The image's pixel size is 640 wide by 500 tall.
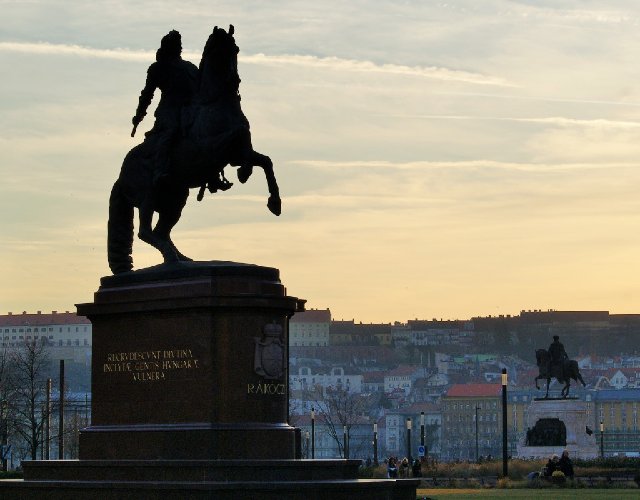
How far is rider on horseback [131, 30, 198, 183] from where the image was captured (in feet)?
90.5

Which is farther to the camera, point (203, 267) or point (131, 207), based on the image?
point (131, 207)

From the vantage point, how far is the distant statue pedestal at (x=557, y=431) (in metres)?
71.4

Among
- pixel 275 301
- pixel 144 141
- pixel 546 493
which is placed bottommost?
pixel 546 493

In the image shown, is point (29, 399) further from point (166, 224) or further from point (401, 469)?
point (166, 224)

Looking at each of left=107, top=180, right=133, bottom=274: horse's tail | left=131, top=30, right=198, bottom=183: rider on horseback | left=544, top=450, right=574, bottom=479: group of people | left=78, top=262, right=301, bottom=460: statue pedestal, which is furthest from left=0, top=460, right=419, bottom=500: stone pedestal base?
left=544, top=450, right=574, bottom=479: group of people

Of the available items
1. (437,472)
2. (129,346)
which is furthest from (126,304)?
(437,472)

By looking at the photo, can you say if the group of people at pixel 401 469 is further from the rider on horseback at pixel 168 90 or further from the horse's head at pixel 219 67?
the horse's head at pixel 219 67

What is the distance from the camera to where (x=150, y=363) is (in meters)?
26.1

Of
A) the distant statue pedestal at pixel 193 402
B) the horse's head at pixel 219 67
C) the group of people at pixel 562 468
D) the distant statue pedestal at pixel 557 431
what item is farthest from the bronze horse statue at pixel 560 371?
the distant statue pedestal at pixel 193 402

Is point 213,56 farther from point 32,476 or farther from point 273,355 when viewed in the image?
point 32,476

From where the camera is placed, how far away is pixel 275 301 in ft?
84.7

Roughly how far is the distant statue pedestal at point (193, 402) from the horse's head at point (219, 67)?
8.67 feet

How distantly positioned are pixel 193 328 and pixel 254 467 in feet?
7.36

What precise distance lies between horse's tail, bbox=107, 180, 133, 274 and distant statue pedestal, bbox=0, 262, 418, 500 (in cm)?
196
